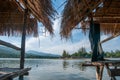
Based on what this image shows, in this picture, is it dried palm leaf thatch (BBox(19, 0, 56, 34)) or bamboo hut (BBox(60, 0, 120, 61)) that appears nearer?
dried palm leaf thatch (BBox(19, 0, 56, 34))

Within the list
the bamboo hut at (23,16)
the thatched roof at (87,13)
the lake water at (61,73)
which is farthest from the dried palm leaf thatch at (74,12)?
the lake water at (61,73)

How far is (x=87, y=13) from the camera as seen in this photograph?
583cm

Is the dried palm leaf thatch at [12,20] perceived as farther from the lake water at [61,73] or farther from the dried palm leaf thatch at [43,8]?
the lake water at [61,73]

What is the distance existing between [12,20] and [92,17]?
162 centimetres

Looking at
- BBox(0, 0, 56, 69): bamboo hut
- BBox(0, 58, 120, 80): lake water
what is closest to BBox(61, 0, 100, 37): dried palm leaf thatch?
BBox(0, 0, 56, 69): bamboo hut

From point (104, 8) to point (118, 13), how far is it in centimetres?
44

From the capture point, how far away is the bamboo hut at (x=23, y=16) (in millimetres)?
5230

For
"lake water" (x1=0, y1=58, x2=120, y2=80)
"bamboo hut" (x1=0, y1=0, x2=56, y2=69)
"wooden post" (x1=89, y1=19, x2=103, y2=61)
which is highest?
"bamboo hut" (x1=0, y1=0, x2=56, y2=69)

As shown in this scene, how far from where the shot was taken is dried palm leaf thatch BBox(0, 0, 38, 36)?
5992 mm

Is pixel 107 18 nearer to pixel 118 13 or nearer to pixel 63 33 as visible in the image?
pixel 118 13

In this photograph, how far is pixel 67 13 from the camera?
5730 millimetres

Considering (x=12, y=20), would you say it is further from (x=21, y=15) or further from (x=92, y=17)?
(x=92, y=17)

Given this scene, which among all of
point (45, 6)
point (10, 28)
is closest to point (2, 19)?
point (10, 28)

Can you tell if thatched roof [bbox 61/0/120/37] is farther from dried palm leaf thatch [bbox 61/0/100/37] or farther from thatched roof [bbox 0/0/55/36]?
thatched roof [bbox 0/0/55/36]
